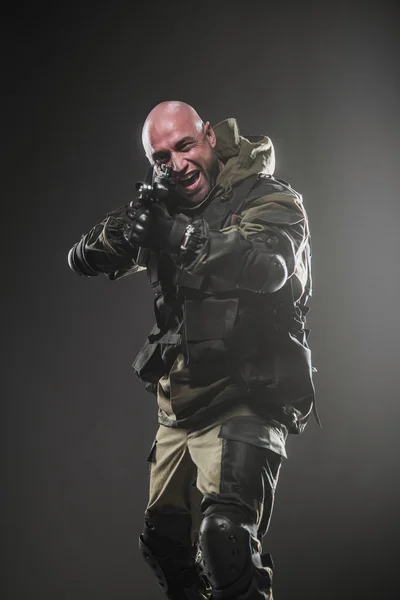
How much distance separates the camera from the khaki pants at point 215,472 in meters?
1.42

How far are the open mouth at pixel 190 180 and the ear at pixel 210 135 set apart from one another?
0.40 ft

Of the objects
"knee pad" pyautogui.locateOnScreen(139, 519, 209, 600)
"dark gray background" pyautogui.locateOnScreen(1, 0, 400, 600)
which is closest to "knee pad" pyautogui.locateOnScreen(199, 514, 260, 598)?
"knee pad" pyautogui.locateOnScreen(139, 519, 209, 600)

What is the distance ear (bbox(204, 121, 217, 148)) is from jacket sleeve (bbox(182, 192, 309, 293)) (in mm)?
337

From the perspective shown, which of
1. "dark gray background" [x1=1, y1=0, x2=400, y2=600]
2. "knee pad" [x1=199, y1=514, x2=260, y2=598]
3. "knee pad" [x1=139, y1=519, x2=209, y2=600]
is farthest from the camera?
"dark gray background" [x1=1, y1=0, x2=400, y2=600]

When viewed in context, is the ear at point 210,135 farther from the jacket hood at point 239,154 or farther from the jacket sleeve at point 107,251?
the jacket sleeve at point 107,251

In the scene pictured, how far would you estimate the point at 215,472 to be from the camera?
4.76ft

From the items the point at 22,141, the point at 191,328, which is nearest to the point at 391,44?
the point at 22,141

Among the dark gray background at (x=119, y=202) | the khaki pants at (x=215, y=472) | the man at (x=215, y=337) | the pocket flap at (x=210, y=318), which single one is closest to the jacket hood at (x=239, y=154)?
the man at (x=215, y=337)

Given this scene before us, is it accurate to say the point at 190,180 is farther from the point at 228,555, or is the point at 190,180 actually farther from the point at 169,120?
the point at 228,555

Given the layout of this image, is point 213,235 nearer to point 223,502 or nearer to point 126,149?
point 223,502

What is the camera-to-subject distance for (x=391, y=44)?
2441 millimetres

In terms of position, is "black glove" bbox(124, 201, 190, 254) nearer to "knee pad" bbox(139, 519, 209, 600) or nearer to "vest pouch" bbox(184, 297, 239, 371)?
"vest pouch" bbox(184, 297, 239, 371)

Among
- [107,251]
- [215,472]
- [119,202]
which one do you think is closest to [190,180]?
[107,251]

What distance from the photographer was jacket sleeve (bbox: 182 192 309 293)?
4.54ft
